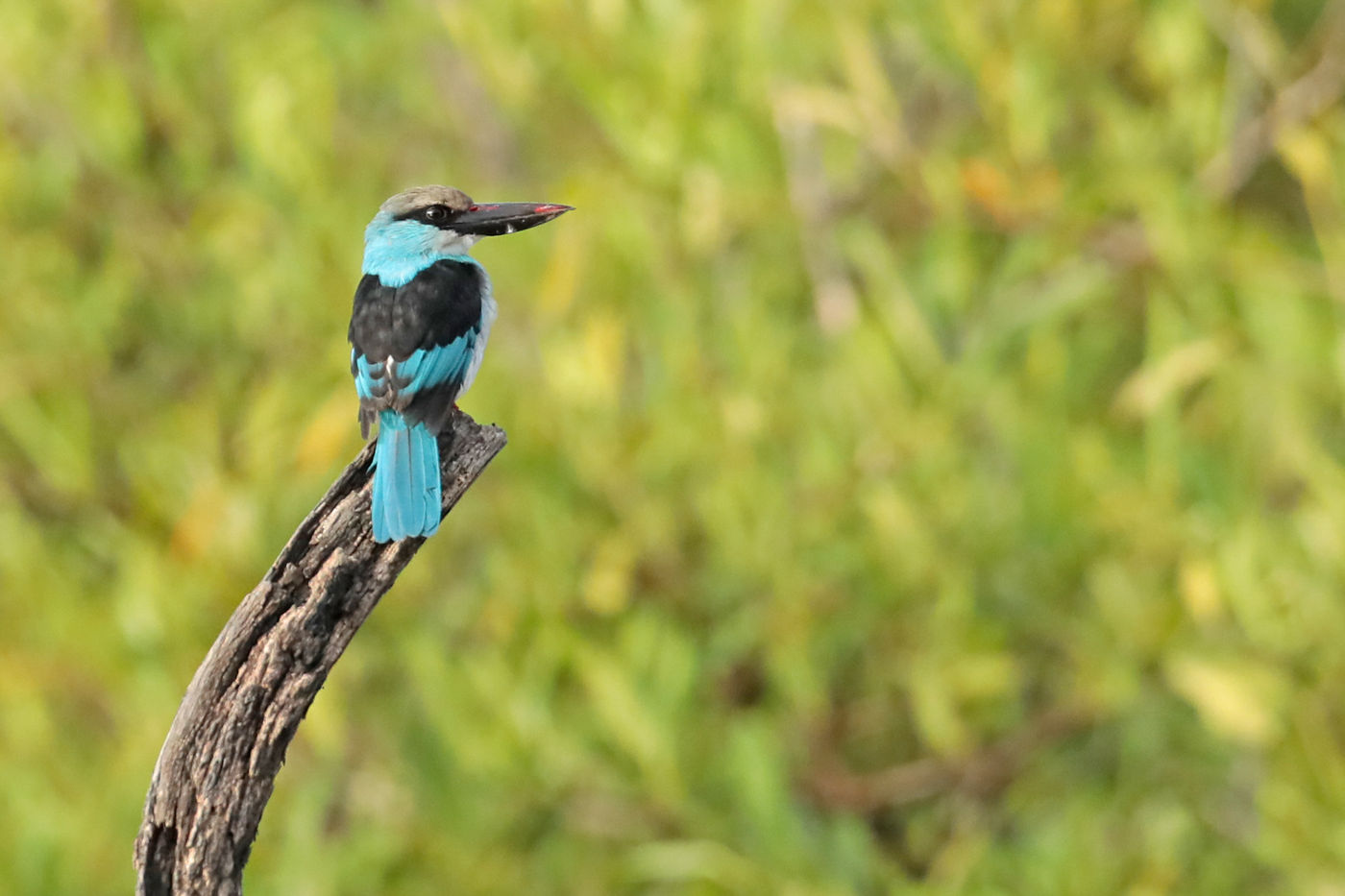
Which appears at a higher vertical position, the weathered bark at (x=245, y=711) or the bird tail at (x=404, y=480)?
the bird tail at (x=404, y=480)

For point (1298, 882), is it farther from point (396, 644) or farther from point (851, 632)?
point (396, 644)

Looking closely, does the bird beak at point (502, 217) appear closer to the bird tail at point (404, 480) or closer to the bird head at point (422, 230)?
the bird head at point (422, 230)

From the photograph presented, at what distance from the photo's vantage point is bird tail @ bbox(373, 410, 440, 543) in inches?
76.7

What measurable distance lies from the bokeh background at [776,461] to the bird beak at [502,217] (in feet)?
7.18

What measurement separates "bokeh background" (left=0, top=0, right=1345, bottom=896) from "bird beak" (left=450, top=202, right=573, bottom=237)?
2188mm

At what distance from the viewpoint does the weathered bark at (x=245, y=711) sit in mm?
1831

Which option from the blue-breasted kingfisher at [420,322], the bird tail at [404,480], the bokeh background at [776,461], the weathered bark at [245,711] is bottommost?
the weathered bark at [245,711]

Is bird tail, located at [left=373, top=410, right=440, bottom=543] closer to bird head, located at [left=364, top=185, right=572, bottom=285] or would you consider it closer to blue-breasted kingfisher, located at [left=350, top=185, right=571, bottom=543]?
blue-breasted kingfisher, located at [left=350, top=185, right=571, bottom=543]

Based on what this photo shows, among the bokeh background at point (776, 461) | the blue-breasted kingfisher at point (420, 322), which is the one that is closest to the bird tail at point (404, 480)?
the blue-breasted kingfisher at point (420, 322)

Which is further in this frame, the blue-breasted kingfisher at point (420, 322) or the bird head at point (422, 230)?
the bird head at point (422, 230)

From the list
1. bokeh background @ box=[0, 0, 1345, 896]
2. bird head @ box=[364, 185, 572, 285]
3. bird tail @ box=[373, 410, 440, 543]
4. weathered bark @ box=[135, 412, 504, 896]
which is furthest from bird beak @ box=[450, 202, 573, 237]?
bokeh background @ box=[0, 0, 1345, 896]

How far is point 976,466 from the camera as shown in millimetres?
5781

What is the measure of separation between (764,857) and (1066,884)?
0.96m

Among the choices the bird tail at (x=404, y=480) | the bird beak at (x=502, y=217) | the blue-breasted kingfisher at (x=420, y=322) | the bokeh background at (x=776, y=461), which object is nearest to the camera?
the bird tail at (x=404, y=480)
